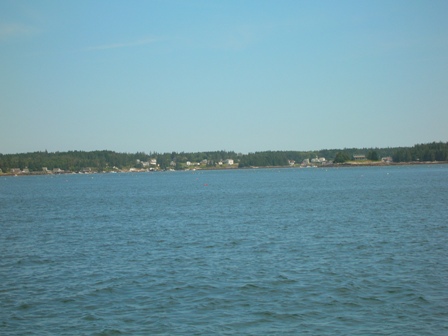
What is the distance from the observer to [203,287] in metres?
21.8

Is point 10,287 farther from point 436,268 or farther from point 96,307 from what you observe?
point 436,268

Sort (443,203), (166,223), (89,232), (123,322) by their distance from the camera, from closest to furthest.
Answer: (123,322) < (89,232) < (166,223) < (443,203)

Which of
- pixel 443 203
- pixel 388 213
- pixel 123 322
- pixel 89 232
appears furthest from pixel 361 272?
pixel 443 203

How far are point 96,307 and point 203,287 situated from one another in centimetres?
432

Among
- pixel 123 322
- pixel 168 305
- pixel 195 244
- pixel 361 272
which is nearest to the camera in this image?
pixel 123 322

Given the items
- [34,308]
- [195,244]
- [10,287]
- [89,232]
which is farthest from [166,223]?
[34,308]

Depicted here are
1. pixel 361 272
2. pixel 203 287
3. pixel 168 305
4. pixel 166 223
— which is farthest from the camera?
pixel 166 223

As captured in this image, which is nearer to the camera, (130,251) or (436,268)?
(436,268)

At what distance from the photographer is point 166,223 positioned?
4762cm

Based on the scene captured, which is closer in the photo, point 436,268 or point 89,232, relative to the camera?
point 436,268

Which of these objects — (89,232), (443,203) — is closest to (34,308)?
(89,232)

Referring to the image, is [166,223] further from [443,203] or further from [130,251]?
[443,203]

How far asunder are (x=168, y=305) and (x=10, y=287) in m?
7.74

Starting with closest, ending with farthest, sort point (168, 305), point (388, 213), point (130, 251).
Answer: point (168, 305) < point (130, 251) < point (388, 213)
